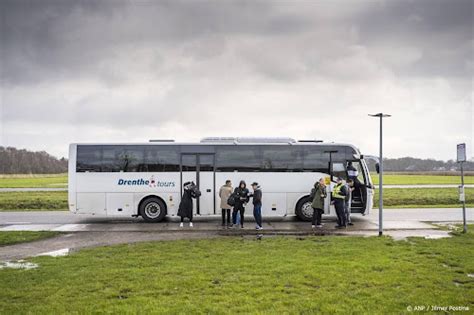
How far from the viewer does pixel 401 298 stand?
Answer: 7.83 meters

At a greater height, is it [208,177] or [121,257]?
[208,177]

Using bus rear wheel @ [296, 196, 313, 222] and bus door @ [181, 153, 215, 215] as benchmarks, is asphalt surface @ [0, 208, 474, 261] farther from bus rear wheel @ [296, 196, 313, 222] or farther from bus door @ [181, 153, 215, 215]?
bus door @ [181, 153, 215, 215]

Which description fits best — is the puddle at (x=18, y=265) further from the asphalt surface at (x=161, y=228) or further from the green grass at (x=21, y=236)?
the green grass at (x=21, y=236)

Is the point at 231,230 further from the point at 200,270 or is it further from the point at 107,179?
the point at 200,270

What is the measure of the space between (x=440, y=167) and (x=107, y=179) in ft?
377

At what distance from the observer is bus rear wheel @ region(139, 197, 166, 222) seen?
2019 centimetres

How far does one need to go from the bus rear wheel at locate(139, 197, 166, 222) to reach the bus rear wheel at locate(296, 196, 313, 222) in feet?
18.8

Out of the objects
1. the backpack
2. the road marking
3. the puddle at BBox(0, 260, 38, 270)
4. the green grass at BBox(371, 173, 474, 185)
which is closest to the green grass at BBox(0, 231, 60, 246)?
the road marking

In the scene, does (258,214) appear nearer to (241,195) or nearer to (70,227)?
(241,195)

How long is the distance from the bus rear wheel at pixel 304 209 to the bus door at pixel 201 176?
365 centimetres

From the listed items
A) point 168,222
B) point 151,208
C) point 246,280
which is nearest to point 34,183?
point 151,208

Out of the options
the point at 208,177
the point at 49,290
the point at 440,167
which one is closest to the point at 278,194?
the point at 208,177

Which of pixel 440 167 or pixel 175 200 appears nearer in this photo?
pixel 175 200

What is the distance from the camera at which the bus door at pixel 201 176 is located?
20.1 meters
